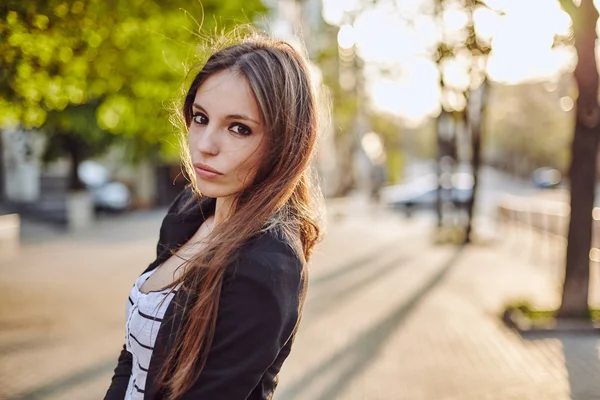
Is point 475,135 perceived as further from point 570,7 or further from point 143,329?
point 143,329

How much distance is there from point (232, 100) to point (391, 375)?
5.68m

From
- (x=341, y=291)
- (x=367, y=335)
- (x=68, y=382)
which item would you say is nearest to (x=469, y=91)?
(x=341, y=291)

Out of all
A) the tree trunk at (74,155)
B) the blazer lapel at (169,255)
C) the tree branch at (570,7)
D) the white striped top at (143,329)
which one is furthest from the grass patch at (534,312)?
the tree trunk at (74,155)

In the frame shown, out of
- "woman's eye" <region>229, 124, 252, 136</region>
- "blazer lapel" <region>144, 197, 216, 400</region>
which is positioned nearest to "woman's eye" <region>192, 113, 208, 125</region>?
"woman's eye" <region>229, 124, 252, 136</region>

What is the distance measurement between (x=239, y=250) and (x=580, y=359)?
684cm

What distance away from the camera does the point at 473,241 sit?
68.9 feet

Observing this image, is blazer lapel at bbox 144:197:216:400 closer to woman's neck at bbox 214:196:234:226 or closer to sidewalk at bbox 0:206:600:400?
woman's neck at bbox 214:196:234:226

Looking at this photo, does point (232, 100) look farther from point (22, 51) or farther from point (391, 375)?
point (391, 375)

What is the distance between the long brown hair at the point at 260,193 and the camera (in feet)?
5.33

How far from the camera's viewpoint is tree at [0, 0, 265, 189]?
5926mm

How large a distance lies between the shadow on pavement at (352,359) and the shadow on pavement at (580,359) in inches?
67.0

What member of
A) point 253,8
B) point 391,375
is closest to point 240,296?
point 391,375

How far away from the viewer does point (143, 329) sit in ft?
6.19

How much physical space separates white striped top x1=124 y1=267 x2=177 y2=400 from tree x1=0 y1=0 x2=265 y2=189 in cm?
257
